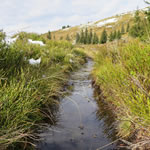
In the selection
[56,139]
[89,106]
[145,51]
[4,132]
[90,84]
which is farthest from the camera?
[90,84]

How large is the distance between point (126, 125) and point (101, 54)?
3868 millimetres

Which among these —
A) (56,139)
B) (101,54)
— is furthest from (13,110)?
(101,54)

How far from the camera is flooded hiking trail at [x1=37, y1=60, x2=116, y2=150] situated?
2.32m

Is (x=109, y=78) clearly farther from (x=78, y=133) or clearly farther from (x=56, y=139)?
(x=56, y=139)

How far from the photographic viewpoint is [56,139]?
2436 mm

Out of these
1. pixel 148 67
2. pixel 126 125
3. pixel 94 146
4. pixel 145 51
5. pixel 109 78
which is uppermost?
pixel 145 51

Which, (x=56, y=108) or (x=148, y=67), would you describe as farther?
(x=56, y=108)

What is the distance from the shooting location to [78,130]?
106 inches

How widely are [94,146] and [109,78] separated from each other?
5.14 feet

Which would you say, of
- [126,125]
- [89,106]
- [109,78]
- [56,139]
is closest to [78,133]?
[56,139]

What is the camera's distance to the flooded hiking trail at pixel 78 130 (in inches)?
91.3

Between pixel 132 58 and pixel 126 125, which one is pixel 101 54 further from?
pixel 126 125

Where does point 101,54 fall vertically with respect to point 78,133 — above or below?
above

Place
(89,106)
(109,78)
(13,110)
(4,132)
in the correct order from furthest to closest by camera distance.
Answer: (89,106) → (109,78) → (13,110) → (4,132)
